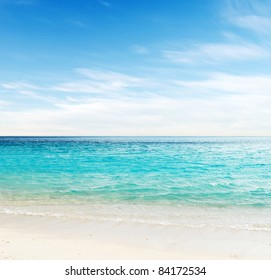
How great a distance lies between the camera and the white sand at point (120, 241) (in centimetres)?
894

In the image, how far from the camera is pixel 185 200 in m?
17.5

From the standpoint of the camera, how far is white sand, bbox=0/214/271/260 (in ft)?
29.3

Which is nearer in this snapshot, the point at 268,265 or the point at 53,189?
the point at 268,265

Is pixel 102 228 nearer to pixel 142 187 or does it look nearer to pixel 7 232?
pixel 7 232

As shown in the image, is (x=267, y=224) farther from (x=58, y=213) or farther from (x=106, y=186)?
(x=106, y=186)

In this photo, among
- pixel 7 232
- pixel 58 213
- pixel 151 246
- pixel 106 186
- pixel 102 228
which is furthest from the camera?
pixel 106 186

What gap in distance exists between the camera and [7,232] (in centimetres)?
1107

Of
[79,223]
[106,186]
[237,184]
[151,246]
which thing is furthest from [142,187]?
[151,246]

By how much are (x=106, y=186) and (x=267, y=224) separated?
12536mm

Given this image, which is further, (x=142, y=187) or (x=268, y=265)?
(x=142, y=187)

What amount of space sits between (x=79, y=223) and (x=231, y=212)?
7427 mm

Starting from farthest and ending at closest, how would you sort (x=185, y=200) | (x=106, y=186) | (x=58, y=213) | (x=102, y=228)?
(x=106, y=186) < (x=185, y=200) < (x=58, y=213) < (x=102, y=228)

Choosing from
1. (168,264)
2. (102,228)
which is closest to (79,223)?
(102,228)

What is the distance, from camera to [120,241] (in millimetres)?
10430
